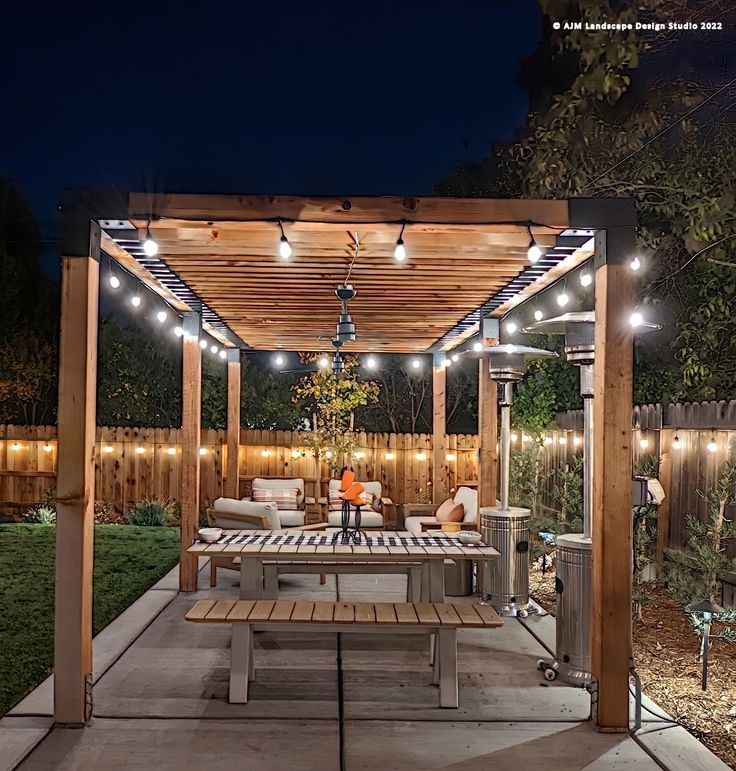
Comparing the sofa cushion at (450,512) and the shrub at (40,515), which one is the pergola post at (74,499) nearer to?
the sofa cushion at (450,512)

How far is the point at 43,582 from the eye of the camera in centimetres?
837

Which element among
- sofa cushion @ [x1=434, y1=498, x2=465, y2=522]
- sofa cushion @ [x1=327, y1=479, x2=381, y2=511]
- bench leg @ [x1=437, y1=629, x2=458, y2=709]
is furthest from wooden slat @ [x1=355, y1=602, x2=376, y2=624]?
sofa cushion @ [x1=327, y1=479, x2=381, y2=511]

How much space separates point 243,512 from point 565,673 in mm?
3660

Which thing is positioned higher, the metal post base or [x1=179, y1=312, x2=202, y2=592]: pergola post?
[x1=179, y1=312, x2=202, y2=592]: pergola post

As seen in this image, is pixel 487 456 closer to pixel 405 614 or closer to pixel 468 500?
pixel 468 500

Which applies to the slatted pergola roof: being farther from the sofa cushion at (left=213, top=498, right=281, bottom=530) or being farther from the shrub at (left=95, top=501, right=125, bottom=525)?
the shrub at (left=95, top=501, right=125, bottom=525)

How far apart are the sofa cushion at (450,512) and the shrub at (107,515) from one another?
582 centimetres

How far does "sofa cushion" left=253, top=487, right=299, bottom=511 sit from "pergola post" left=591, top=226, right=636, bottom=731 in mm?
7467

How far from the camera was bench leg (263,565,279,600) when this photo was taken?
257 inches

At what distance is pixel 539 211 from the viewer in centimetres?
443

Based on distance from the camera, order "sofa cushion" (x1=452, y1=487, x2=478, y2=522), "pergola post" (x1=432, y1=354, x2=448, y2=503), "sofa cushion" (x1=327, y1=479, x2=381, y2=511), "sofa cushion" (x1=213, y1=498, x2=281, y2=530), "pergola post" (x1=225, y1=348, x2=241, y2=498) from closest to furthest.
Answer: "sofa cushion" (x1=213, y1=498, x2=281, y2=530), "sofa cushion" (x1=452, y1=487, x2=478, y2=522), "pergola post" (x1=432, y1=354, x2=448, y2=503), "pergola post" (x1=225, y1=348, x2=241, y2=498), "sofa cushion" (x1=327, y1=479, x2=381, y2=511)

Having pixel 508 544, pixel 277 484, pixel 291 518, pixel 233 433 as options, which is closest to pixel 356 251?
pixel 508 544

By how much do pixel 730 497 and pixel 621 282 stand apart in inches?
111

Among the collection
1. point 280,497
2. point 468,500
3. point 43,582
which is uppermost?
point 468,500
